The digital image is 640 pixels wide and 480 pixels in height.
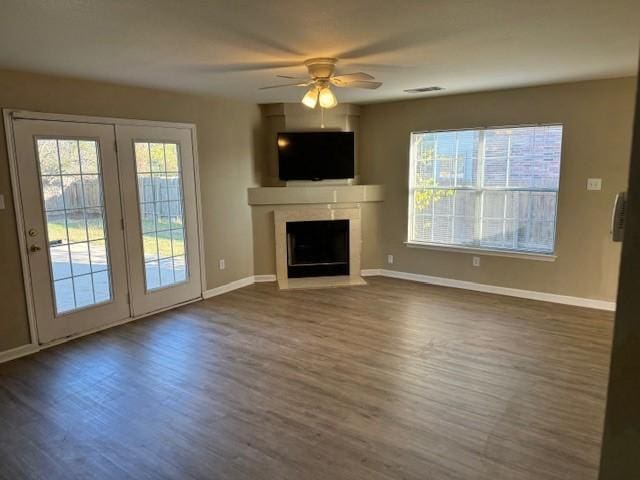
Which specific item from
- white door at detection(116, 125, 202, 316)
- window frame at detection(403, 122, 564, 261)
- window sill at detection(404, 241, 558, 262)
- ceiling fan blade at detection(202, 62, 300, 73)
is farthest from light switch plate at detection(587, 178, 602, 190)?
white door at detection(116, 125, 202, 316)

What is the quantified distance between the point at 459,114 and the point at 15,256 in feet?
16.2

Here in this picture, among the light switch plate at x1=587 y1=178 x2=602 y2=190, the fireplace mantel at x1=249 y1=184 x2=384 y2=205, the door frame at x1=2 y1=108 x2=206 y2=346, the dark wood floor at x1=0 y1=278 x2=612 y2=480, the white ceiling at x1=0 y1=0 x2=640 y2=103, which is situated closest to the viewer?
the white ceiling at x1=0 y1=0 x2=640 y2=103

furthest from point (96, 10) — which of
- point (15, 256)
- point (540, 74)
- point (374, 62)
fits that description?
point (540, 74)

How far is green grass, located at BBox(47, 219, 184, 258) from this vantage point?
3.88m

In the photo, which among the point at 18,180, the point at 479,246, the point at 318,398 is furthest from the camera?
the point at 479,246

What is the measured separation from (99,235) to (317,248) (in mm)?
2881

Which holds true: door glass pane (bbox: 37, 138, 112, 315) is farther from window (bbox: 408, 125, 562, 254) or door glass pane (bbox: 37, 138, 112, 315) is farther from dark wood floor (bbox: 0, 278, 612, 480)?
window (bbox: 408, 125, 562, 254)

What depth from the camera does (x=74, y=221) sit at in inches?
158

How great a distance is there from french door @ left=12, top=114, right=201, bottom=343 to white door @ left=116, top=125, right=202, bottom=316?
11 mm

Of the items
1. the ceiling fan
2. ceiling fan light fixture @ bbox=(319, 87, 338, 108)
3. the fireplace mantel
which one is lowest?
the fireplace mantel

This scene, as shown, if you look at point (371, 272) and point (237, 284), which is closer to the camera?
point (237, 284)

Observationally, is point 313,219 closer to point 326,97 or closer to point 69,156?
point 326,97

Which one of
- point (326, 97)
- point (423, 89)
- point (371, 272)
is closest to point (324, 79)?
point (326, 97)

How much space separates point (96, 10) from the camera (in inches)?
85.0
